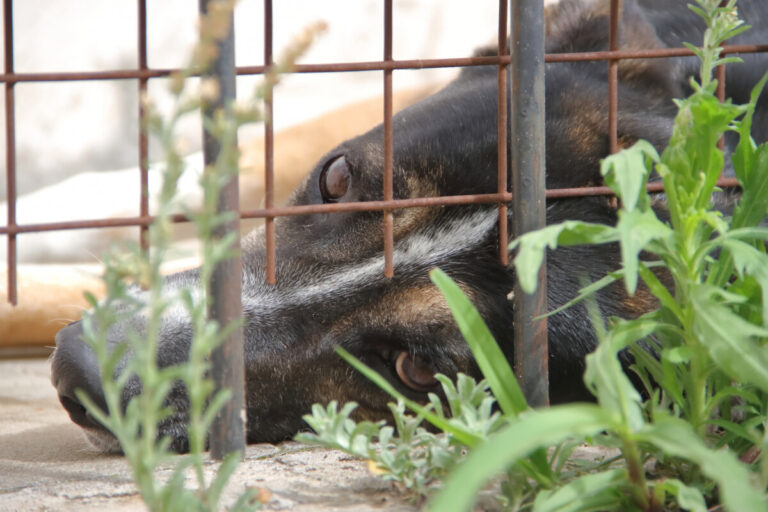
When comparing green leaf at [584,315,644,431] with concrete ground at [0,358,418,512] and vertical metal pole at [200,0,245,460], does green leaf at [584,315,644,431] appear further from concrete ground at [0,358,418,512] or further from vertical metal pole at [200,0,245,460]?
vertical metal pole at [200,0,245,460]

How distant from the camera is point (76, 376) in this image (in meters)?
2.47

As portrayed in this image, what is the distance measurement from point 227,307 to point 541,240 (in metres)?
0.64

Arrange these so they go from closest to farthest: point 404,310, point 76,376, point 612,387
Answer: point 612,387 < point 76,376 < point 404,310

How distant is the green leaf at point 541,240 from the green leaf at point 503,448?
0.19 meters

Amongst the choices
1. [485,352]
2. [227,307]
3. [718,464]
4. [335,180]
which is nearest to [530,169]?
[485,352]

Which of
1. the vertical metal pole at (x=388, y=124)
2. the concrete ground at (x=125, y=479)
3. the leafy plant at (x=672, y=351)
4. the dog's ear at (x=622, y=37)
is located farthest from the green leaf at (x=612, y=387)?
the dog's ear at (x=622, y=37)

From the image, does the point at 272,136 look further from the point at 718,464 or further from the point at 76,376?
the point at 718,464

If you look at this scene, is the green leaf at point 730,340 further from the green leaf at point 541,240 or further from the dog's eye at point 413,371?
the dog's eye at point 413,371

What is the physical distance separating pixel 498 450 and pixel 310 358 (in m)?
1.63

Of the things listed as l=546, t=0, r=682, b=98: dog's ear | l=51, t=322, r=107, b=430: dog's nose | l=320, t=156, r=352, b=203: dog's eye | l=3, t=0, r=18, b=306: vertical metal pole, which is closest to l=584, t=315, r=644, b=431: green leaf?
l=3, t=0, r=18, b=306: vertical metal pole

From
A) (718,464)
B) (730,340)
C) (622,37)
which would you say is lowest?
(718,464)

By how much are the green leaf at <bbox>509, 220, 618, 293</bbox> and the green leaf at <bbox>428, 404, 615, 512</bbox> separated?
19cm

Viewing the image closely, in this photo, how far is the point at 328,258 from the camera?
285 cm

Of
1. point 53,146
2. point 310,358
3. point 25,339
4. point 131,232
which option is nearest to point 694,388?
point 310,358
